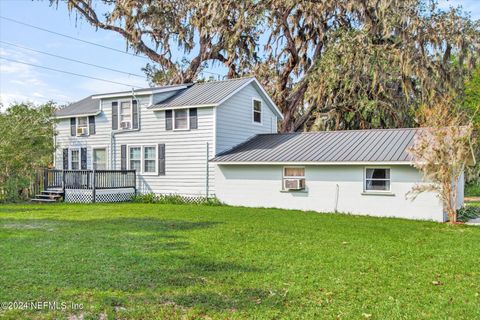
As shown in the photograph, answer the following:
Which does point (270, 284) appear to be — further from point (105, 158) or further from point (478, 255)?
point (105, 158)

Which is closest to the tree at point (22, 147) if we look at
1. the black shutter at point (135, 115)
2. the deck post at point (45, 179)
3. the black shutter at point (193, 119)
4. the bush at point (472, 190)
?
the deck post at point (45, 179)

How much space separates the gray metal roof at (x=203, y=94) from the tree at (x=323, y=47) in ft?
17.7

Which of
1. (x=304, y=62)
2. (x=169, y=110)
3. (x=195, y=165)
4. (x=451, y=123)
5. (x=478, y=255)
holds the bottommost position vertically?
(x=478, y=255)

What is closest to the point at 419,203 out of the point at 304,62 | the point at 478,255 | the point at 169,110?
the point at 478,255

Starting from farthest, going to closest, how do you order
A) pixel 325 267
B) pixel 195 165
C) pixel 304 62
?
pixel 304 62 → pixel 195 165 → pixel 325 267

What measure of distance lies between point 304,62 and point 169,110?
9834 mm

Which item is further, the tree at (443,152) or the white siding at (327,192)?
the white siding at (327,192)

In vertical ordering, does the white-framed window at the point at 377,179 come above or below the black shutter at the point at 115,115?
below

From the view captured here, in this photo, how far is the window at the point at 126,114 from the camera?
727 inches

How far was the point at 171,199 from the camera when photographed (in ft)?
55.7

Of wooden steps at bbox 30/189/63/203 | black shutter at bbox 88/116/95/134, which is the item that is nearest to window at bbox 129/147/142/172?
black shutter at bbox 88/116/95/134

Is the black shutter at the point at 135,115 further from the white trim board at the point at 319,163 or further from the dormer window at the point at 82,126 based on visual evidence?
the white trim board at the point at 319,163

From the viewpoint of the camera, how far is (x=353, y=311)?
4484 mm

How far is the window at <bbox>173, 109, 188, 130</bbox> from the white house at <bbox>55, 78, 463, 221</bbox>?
0.04 m
